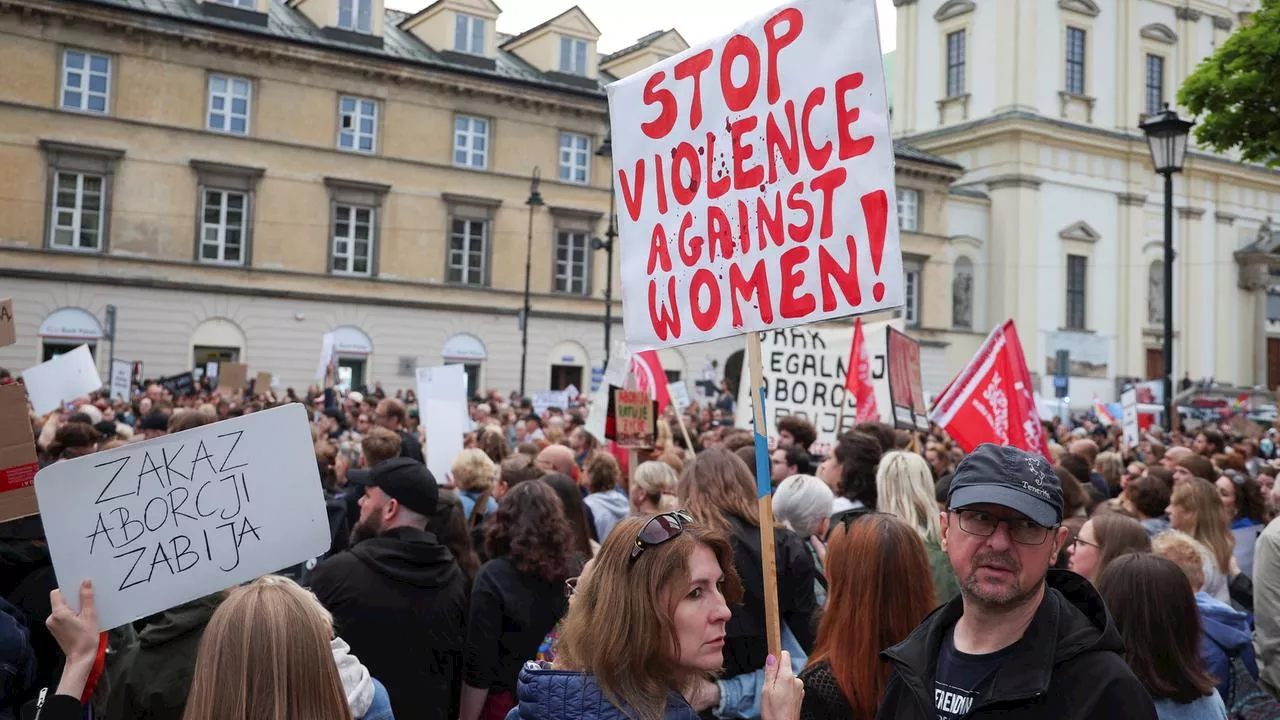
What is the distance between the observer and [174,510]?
3334 millimetres

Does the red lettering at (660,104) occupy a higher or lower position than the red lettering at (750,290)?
higher

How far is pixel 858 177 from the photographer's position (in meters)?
3.53

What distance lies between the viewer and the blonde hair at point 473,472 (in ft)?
23.7

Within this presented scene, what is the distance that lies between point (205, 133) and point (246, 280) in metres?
4.16

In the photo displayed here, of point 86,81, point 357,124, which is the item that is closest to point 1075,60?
point 357,124

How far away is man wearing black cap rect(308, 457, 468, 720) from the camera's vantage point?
4492mm

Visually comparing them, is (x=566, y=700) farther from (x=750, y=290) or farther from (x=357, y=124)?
(x=357, y=124)

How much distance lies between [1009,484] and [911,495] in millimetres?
2406

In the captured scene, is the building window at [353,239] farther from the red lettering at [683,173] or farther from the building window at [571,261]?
the red lettering at [683,173]

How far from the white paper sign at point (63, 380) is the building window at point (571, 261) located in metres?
24.0

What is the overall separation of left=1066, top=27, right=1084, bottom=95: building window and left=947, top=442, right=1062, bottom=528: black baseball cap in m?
49.4

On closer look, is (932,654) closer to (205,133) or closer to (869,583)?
(869,583)

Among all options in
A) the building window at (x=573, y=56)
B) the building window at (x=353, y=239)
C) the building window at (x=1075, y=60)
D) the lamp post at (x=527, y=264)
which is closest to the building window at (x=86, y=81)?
the building window at (x=353, y=239)

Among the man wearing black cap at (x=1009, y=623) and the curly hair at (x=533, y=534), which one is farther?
the curly hair at (x=533, y=534)
